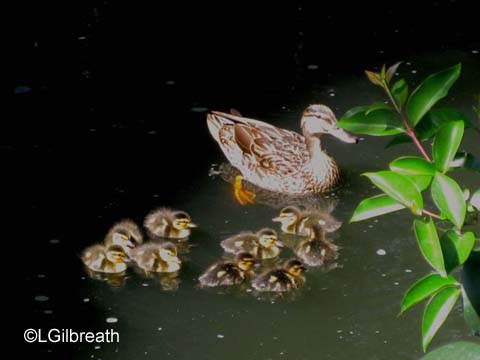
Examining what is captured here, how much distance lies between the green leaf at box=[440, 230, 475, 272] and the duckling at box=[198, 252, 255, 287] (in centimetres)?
247

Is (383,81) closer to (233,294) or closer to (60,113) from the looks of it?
(233,294)

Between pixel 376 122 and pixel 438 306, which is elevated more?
pixel 376 122

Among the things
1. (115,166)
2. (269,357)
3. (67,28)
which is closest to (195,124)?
(115,166)

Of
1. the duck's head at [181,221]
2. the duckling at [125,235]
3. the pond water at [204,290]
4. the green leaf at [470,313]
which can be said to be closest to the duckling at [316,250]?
the pond water at [204,290]

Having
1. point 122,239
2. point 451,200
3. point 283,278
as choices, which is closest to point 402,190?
point 451,200

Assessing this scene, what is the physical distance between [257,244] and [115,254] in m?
0.57

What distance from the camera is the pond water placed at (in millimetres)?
3775

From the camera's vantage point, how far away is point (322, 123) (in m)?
4.87

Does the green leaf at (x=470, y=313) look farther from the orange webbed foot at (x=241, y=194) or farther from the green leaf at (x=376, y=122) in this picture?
the orange webbed foot at (x=241, y=194)

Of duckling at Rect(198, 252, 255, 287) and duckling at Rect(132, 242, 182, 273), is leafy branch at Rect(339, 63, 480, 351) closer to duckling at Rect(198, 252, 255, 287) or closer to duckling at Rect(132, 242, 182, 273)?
duckling at Rect(198, 252, 255, 287)

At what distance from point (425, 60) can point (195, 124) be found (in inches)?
55.1

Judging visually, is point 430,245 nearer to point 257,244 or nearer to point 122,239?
point 257,244

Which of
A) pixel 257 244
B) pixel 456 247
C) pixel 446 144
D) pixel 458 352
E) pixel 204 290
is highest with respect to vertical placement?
pixel 446 144

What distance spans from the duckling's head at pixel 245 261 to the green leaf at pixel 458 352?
2560 mm
